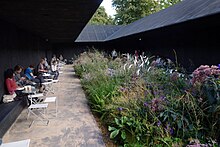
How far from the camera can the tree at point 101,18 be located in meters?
39.5

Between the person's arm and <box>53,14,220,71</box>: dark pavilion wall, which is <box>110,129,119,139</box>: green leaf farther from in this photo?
<box>53,14,220,71</box>: dark pavilion wall

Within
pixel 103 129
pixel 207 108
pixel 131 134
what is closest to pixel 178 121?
pixel 207 108

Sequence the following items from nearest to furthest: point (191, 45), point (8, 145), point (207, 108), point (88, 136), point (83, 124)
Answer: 1. point (8, 145)
2. point (207, 108)
3. point (88, 136)
4. point (83, 124)
5. point (191, 45)

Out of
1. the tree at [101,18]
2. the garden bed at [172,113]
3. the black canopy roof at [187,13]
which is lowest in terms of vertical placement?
the garden bed at [172,113]

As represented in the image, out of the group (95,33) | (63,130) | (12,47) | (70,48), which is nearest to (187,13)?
(63,130)

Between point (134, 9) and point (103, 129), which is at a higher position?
point (134, 9)

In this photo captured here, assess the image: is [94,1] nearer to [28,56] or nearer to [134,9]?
[28,56]

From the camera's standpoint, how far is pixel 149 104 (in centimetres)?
354

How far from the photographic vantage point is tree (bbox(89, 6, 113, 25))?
3953cm

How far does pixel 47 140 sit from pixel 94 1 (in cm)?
291

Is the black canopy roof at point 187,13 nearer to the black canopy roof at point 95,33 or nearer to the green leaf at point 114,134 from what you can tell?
the green leaf at point 114,134

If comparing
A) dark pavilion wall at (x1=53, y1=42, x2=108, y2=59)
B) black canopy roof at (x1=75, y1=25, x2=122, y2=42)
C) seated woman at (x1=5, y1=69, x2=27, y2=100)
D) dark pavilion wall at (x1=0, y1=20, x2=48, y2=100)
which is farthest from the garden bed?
dark pavilion wall at (x1=53, y1=42, x2=108, y2=59)

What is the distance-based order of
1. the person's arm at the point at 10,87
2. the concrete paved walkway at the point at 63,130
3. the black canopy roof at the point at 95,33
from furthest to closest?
the black canopy roof at the point at 95,33, the person's arm at the point at 10,87, the concrete paved walkway at the point at 63,130

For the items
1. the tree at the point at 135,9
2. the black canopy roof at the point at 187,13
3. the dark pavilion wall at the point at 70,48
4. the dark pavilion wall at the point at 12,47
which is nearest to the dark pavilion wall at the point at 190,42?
the black canopy roof at the point at 187,13
